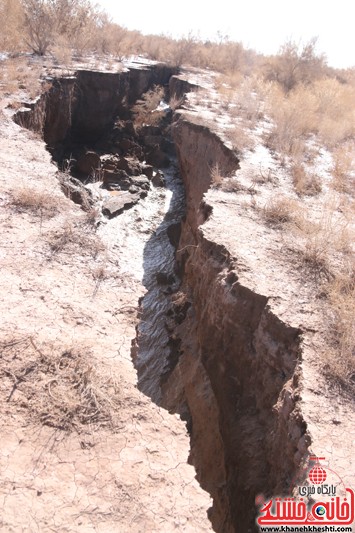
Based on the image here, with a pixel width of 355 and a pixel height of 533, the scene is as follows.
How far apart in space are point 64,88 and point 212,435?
8.86 m

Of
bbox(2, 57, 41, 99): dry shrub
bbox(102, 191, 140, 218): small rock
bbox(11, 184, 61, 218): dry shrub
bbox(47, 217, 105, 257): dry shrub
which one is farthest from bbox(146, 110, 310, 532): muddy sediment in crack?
bbox(2, 57, 41, 99): dry shrub

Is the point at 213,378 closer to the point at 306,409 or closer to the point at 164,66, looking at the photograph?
the point at 306,409

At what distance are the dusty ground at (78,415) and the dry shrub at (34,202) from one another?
0.61m

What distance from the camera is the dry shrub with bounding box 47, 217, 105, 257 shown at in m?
4.39

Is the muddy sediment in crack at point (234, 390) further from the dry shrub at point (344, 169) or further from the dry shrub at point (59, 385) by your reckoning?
the dry shrub at point (344, 169)

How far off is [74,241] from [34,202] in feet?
2.86

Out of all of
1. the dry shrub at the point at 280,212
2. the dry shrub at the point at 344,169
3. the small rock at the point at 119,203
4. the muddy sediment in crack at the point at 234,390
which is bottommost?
the muddy sediment in crack at the point at 234,390

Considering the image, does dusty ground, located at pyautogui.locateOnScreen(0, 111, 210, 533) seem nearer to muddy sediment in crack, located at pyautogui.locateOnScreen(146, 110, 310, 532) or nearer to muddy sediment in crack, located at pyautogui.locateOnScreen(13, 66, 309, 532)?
muddy sediment in crack, located at pyautogui.locateOnScreen(13, 66, 309, 532)

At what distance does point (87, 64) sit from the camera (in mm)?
11602

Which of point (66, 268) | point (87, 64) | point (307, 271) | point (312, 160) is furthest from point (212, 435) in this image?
point (87, 64)

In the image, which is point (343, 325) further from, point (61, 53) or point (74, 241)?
point (61, 53)

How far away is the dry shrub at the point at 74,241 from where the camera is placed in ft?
14.4

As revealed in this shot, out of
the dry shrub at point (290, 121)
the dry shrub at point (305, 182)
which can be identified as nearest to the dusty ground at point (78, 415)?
the dry shrub at point (305, 182)

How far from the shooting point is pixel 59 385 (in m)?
2.81
